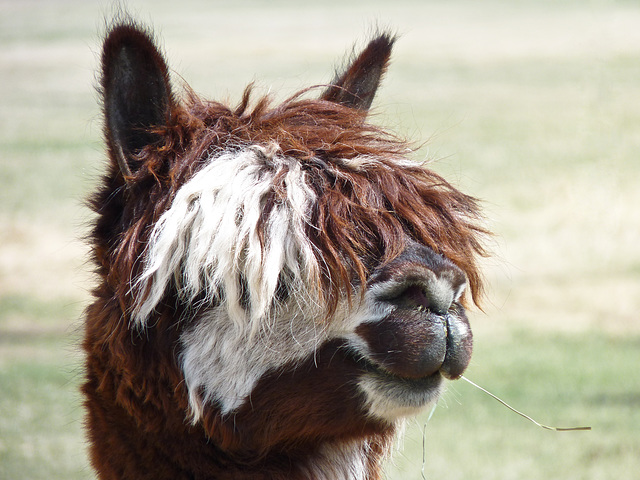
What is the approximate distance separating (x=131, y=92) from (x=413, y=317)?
40.8 inches

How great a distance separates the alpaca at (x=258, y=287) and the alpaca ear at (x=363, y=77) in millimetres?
410

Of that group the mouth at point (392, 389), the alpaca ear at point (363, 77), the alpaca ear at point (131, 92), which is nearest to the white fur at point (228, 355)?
the mouth at point (392, 389)

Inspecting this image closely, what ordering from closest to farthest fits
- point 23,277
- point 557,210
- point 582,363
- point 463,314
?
point 463,314
point 582,363
point 23,277
point 557,210

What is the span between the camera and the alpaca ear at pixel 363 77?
294 cm

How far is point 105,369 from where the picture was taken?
8.00 feet

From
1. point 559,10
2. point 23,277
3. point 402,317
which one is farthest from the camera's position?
point 559,10

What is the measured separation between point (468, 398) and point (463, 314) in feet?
18.6

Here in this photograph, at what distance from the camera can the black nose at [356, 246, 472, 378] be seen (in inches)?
82.4

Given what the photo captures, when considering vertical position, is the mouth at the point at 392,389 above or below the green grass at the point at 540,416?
above

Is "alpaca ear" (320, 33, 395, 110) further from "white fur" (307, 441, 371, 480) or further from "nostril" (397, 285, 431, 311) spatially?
"white fur" (307, 441, 371, 480)

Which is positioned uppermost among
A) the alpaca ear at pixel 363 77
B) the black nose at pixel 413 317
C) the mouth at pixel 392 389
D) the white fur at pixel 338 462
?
the alpaca ear at pixel 363 77

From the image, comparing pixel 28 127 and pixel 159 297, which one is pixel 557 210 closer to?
pixel 28 127

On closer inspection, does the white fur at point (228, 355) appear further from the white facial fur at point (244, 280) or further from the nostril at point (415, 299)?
the nostril at point (415, 299)

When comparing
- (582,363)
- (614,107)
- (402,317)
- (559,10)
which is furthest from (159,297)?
(559,10)
